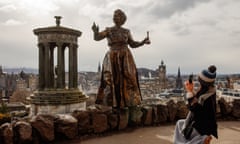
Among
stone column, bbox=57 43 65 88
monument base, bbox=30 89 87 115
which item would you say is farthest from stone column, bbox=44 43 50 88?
monument base, bbox=30 89 87 115

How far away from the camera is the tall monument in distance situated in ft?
54.5

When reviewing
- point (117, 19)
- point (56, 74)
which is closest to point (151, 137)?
point (117, 19)

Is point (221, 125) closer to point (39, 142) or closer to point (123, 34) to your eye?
point (123, 34)

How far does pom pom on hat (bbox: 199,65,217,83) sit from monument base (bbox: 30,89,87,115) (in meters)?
12.8

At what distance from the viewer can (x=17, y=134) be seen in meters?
5.05

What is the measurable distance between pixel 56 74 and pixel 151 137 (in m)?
13.0

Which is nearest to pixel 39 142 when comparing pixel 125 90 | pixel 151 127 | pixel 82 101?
pixel 125 90

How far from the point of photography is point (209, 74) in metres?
4.09

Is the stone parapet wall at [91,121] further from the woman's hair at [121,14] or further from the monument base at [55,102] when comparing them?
the monument base at [55,102]

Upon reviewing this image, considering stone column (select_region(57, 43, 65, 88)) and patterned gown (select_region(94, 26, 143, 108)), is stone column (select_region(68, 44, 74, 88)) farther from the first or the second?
patterned gown (select_region(94, 26, 143, 108))

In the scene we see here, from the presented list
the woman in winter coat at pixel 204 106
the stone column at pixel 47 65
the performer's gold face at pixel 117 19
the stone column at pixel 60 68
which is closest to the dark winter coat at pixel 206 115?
the woman in winter coat at pixel 204 106

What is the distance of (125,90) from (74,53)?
12057 millimetres

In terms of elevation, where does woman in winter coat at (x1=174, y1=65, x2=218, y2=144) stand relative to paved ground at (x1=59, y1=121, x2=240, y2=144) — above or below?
above

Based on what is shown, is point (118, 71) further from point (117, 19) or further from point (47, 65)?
point (47, 65)
